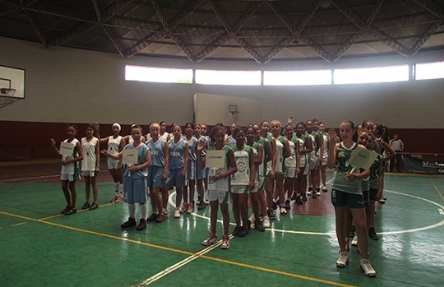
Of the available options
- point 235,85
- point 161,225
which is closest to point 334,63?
point 235,85

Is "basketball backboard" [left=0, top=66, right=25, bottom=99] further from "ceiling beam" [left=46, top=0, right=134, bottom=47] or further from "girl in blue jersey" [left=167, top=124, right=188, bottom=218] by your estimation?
"girl in blue jersey" [left=167, top=124, right=188, bottom=218]

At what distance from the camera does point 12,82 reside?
1905 cm

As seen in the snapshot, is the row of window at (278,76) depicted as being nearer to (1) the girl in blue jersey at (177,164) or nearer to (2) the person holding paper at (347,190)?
(1) the girl in blue jersey at (177,164)

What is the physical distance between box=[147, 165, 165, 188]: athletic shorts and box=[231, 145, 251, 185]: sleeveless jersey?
1.82 m

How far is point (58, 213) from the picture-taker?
23.5 feet

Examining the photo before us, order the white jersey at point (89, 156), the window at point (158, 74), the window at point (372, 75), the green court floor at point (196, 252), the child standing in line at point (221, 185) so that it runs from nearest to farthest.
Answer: the green court floor at point (196, 252), the child standing in line at point (221, 185), the white jersey at point (89, 156), the window at point (372, 75), the window at point (158, 74)

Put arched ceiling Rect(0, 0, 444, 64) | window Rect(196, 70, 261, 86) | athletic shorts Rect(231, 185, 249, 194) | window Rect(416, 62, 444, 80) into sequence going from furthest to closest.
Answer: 1. window Rect(196, 70, 261, 86)
2. window Rect(416, 62, 444, 80)
3. arched ceiling Rect(0, 0, 444, 64)
4. athletic shorts Rect(231, 185, 249, 194)

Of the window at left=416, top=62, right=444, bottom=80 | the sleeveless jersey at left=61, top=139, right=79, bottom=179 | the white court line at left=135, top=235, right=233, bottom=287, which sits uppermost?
the window at left=416, top=62, right=444, bottom=80

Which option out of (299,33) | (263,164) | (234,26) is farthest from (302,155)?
(234,26)

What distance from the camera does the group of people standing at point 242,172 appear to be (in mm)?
4254

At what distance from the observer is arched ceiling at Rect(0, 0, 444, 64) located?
18.0m

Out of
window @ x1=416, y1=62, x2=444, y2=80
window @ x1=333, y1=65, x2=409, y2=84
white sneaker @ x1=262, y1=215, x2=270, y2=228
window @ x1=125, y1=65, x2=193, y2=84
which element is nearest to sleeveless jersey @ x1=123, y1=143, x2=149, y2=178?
white sneaker @ x1=262, y1=215, x2=270, y2=228

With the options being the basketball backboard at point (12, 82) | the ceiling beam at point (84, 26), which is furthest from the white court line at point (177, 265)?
the basketball backboard at point (12, 82)

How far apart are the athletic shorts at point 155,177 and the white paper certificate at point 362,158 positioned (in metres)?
3.97
